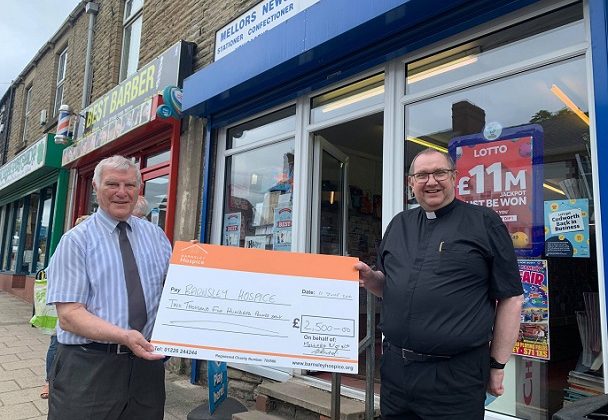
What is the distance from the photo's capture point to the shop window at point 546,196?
2551 mm

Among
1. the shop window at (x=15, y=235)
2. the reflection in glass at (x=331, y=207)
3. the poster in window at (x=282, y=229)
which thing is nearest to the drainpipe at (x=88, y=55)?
the shop window at (x=15, y=235)

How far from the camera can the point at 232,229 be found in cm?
505

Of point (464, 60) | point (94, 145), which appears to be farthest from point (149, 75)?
point (464, 60)

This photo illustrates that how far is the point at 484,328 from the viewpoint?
73.5 inches

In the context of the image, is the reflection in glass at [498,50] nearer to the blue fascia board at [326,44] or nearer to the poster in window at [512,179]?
the blue fascia board at [326,44]

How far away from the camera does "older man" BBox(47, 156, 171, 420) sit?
1.87 metres

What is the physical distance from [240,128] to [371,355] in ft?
11.2

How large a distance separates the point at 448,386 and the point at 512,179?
1.51 meters

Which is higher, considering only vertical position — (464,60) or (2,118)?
(2,118)

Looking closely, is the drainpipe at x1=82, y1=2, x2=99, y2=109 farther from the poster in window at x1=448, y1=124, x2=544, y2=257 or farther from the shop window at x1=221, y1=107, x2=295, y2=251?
the poster in window at x1=448, y1=124, x2=544, y2=257

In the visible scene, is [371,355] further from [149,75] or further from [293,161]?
[149,75]

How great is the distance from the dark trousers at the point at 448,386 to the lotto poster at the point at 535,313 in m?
0.90

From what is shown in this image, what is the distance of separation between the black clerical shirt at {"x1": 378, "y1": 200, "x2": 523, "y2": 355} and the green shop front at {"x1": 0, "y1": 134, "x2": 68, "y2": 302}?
29.3 feet

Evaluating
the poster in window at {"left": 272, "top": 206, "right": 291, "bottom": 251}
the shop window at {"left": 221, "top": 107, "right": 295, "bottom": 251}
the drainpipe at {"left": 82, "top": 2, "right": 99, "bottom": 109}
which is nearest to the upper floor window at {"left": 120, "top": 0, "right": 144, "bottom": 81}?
the drainpipe at {"left": 82, "top": 2, "right": 99, "bottom": 109}
